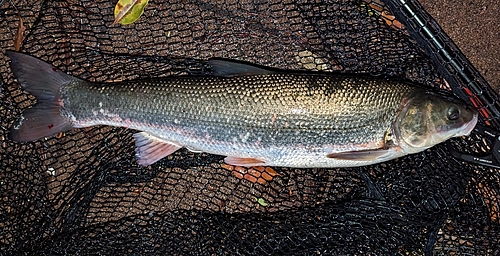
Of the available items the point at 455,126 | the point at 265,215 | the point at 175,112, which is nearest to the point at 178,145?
the point at 175,112

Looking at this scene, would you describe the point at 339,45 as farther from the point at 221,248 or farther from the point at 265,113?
the point at 221,248

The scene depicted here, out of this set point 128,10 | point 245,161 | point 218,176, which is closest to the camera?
point 245,161

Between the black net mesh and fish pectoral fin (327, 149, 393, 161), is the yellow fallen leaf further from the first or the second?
fish pectoral fin (327, 149, 393, 161)

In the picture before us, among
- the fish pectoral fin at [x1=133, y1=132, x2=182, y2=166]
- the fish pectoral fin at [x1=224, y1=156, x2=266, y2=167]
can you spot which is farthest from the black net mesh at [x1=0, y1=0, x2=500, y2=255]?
the fish pectoral fin at [x1=224, y1=156, x2=266, y2=167]

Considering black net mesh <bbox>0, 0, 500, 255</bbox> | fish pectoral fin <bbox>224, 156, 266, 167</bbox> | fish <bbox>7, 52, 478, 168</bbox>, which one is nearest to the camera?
fish <bbox>7, 52, 478, 168</bbox>

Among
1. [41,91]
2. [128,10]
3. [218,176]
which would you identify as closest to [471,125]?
[218,176]

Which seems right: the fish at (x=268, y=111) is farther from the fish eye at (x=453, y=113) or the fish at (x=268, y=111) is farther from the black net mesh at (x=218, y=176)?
the black net mesh at (x=218, y=176)

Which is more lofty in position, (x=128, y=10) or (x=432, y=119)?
(x=128, y=10)

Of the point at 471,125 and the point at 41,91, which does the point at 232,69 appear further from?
the point at 471,125
